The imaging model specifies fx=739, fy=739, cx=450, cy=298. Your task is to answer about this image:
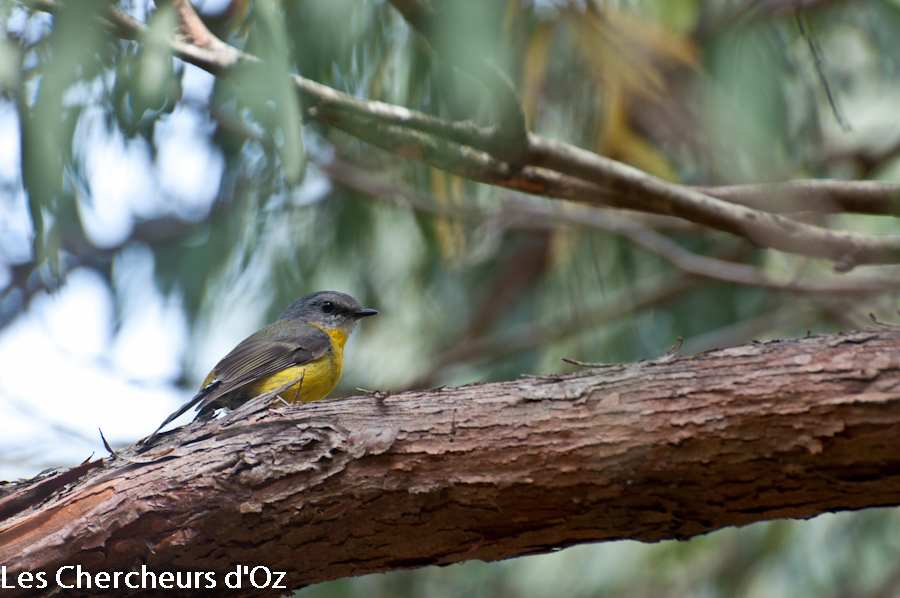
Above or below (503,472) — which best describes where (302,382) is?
above

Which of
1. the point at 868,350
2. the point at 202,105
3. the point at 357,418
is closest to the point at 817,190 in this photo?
the point at 868,350

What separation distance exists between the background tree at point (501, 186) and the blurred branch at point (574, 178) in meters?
0.01

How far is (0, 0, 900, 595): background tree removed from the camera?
2.12 meters

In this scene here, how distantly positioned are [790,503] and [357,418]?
1061 millimetres

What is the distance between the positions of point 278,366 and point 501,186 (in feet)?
3.99

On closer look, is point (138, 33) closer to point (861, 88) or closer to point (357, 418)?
point (357, 418)

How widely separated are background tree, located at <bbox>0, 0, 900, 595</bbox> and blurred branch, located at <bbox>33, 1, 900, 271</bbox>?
0.01 meters

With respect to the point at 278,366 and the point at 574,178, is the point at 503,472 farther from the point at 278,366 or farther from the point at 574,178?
the point at 278,366

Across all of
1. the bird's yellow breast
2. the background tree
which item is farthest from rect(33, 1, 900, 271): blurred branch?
the bird's yellow breast

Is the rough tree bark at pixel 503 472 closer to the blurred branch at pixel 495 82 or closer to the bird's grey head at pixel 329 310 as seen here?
the blurred branch at pixel 495 82

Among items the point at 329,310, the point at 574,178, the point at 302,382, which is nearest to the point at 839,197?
the point at 574,178

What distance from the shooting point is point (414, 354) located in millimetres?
5023

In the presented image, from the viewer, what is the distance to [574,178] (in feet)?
9.29

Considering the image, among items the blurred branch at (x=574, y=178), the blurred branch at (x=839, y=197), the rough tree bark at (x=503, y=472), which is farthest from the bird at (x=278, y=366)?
the blurred branch at (x=839, y=197)
